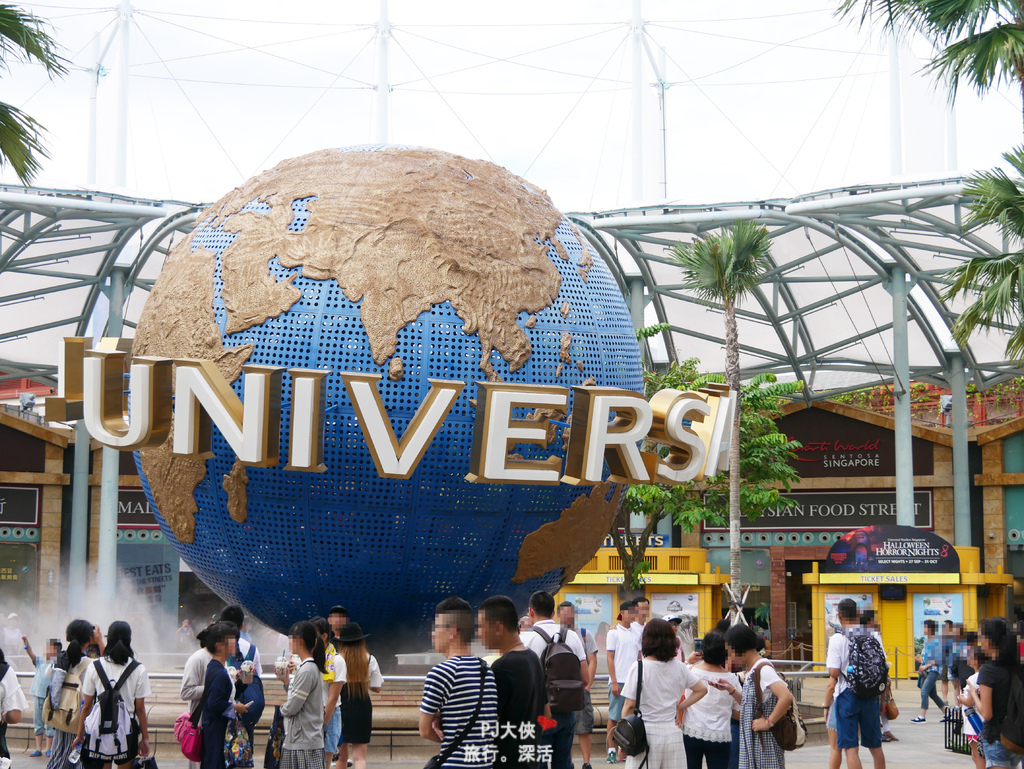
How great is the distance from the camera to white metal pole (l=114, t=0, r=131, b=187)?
33562 millimetres

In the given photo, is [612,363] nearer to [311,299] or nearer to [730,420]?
[730,420]

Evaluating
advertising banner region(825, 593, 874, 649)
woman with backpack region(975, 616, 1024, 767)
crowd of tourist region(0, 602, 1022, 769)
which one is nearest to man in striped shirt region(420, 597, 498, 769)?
crowd of tourist region(0, 602, 1022, 769)

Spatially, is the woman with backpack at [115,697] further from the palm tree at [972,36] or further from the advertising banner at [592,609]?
the advertising banner at [592,609]

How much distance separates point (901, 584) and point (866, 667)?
17091 millimetres

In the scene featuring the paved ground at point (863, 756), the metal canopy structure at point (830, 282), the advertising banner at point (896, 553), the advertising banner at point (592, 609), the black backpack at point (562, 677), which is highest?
the metal canopy structure at point (830, 282)

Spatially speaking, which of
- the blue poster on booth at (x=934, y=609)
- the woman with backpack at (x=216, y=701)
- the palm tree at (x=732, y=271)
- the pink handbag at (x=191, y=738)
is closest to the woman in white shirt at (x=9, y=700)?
the pink handbag at (x=191, y=738)

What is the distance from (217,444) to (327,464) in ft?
3.67

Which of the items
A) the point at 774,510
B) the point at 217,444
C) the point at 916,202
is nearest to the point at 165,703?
the point at 217,444

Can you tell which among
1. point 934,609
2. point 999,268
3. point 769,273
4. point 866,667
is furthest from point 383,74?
point 866,667

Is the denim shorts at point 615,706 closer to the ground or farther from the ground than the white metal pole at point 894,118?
closer to the ground

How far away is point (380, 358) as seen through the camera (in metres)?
11.3

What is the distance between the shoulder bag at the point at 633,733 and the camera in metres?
7.29

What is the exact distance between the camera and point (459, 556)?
Answer: 11617 millimetres

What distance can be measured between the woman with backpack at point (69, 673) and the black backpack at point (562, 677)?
3.04 meters
